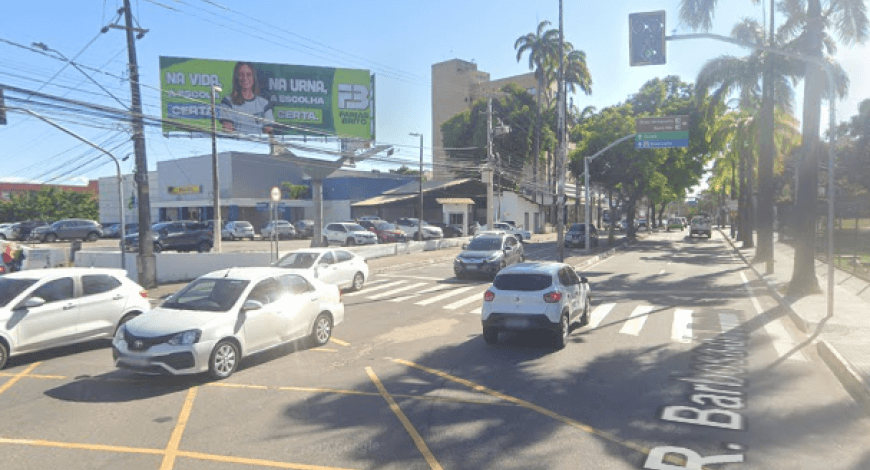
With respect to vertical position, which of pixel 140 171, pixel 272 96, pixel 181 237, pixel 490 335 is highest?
pixel 272 96

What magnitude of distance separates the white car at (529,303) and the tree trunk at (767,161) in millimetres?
17634

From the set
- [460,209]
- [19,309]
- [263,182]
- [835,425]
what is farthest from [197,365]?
[263,182]

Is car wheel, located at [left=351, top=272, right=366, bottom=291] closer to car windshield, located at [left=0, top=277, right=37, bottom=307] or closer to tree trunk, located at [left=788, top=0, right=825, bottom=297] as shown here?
car windshield, located at [left=0, top=277, right=37, bottom=307]

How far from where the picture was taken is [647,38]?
1270 centimetres

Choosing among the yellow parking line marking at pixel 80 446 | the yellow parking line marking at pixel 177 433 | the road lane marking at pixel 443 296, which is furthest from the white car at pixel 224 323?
the road lane marking at pixel 443 296

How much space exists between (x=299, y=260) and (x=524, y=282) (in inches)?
380

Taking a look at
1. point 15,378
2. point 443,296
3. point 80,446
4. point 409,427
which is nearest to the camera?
point 80,446

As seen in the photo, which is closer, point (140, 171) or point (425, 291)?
point (425, 291)

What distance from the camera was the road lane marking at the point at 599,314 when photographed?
14.0m

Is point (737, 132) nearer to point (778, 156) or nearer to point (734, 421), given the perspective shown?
point (778, 156)

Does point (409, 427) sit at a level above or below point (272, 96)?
below

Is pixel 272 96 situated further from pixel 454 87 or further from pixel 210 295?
pixel 454 87

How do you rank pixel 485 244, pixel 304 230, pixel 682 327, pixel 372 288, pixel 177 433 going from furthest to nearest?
pixel 304 230, pixel 485 244, pixel 372 288, pixel 682 327, pixel 177 433

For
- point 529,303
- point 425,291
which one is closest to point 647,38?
point 529,303
